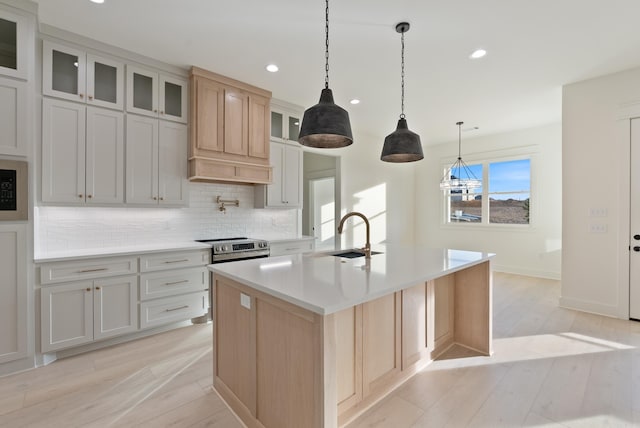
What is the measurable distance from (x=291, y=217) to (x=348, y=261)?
268 centimetres

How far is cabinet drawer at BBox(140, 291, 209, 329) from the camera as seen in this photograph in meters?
2.93

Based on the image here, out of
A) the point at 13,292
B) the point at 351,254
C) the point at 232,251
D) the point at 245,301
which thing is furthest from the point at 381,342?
the point at 13,292

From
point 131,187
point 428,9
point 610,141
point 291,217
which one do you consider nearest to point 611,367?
point 610,141

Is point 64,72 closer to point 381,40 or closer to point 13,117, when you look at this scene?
point 13,117

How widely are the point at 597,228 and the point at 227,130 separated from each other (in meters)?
4.60

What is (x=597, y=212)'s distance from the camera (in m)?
3.58

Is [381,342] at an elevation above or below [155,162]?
below

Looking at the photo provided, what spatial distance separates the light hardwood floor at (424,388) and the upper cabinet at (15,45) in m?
2.38

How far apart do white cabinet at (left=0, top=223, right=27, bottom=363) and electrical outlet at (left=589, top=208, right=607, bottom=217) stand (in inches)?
226

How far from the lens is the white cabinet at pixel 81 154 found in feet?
8.61

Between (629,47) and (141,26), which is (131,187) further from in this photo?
(629,47)

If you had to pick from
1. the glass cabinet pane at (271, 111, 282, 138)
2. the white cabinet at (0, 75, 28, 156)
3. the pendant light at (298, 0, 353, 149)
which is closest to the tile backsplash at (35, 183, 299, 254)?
the white cabinet at (0, 75, 28, 156)

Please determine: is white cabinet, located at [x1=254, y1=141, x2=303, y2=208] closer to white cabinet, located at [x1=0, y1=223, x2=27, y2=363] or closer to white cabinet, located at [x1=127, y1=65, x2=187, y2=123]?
white cabinet, located at [x1=127, y1=65, x2=187, y2=123]

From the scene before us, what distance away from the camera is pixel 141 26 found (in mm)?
2607
